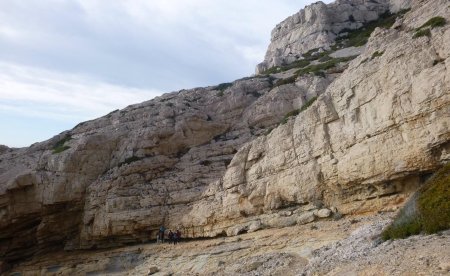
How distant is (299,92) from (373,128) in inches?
766

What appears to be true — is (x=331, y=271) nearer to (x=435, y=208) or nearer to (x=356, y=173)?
(x=435, y=208)

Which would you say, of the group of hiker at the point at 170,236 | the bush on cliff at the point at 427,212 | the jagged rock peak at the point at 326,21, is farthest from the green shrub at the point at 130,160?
the jagged rock peak at the point at 326,21

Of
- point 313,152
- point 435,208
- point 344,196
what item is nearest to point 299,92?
point 313,152

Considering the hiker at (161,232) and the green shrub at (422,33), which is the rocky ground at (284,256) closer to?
the hiker at (161,232)

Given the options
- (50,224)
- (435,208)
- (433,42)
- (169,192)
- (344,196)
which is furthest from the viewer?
(50,224)

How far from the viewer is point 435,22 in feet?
71.3

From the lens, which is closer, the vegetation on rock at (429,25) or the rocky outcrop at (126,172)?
the vegetation on rock at (429,25)

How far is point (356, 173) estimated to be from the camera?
75.4ft

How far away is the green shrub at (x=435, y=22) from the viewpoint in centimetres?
2130

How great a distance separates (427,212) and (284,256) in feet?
28.8

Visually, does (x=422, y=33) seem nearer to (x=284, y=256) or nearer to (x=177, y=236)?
(x=284, y=256)

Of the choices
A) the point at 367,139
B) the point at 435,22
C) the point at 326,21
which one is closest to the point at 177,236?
the point at 367,139

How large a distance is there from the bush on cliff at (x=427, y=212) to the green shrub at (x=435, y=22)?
9032 mm

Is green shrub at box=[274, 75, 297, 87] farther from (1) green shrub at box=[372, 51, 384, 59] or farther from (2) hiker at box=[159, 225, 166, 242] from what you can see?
(2) hiker at box=[159, 225, 166, 242]
